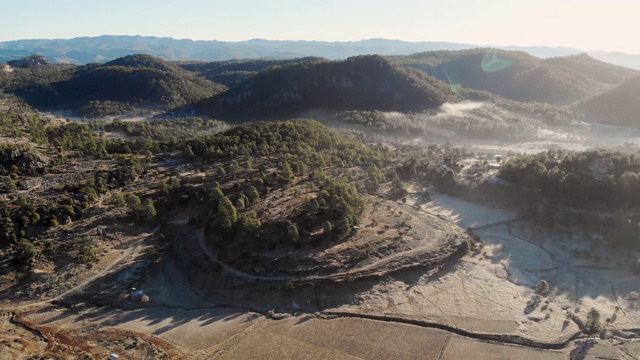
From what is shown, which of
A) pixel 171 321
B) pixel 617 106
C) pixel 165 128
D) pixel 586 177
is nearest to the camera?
pixel 171 321

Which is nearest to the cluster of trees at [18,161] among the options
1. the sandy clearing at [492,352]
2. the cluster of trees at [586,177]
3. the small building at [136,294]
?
the small building at [136,294]

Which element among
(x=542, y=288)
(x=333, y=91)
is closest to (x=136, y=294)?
(x=542, y=288)

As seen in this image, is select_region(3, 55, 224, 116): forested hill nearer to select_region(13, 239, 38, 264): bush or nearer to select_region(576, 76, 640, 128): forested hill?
select_region(13, 239, 38, 264): bush

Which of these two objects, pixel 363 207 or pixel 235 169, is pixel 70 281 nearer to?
pixel 235 169

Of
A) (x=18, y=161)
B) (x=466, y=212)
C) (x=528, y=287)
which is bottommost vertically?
(x=528, y=287)

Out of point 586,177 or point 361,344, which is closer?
point 361,344

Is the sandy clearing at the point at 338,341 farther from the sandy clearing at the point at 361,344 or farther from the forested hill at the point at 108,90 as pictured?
the forested hill at the point at 108,90

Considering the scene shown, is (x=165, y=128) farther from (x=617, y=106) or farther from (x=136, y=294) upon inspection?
(x=617, y=106)

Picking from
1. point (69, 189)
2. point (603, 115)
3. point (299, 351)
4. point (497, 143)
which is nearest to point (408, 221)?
point (299, 351)
